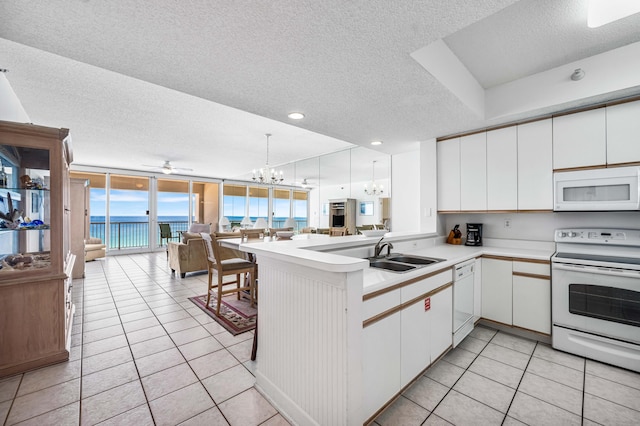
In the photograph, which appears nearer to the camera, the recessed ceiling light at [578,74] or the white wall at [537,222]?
→ the recessed ceiling light at [578,74]

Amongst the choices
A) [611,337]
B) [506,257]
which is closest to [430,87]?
[506,257]

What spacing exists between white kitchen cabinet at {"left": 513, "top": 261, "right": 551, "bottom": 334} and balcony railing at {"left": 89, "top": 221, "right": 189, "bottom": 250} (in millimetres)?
8794

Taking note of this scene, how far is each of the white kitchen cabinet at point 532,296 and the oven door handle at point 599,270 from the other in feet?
0.55

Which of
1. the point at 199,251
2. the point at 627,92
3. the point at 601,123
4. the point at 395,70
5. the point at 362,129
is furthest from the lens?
the point at 199,251

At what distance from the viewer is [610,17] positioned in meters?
1.59

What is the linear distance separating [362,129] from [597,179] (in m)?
2.25

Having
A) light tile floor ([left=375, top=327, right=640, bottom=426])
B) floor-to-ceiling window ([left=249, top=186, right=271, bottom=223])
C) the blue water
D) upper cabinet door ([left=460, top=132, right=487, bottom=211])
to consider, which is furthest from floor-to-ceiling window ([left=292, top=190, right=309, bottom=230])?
light tile floor ([left=375, top=327, right=640, bottom=426])

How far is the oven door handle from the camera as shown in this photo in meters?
1.97

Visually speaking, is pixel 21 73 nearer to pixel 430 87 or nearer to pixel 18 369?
pixel 18 369

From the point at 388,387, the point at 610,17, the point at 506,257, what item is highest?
the point at 610,17

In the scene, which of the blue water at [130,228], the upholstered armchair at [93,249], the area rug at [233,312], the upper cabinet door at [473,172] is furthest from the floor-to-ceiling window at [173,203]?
the upper cabinet door at [473,172]

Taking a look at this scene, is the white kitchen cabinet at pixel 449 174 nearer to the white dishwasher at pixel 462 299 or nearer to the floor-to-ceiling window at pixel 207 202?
the white dishwasher at pixel 462 299

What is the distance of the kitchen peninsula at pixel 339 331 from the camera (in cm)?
128

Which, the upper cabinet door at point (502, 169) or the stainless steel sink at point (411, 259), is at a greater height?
the upper cabinet door at point (502, 169)
